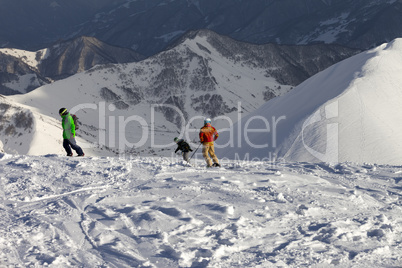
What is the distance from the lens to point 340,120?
22.0 metres

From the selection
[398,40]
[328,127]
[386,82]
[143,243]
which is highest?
[398,40]

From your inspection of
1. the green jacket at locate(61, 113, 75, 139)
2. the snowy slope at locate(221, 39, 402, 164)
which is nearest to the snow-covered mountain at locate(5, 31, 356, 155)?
the snowy slope at locate(221, 39, 402, 164)

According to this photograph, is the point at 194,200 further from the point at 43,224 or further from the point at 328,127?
the point at 328,127

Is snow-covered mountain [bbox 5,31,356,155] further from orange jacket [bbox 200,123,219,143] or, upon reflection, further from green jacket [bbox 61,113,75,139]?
orange jacket [bbox 200,123,219,143]

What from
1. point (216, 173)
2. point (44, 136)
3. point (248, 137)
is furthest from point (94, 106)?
point (216, 173)

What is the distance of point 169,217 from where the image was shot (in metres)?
8.88

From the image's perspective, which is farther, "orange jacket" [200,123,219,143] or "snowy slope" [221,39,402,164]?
"snowy slope" [221,39,402,164]

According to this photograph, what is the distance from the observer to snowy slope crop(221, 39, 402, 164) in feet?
66.6

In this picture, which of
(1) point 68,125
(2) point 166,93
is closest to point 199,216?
(1) point 68,125

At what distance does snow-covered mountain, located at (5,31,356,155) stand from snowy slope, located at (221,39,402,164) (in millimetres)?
43301

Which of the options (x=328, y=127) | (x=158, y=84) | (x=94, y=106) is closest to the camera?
(x=328, y=127)

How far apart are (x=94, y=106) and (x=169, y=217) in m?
82.0

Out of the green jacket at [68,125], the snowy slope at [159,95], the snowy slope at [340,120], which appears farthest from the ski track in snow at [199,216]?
the snowy slope at [159,95]

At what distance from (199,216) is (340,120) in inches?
586
